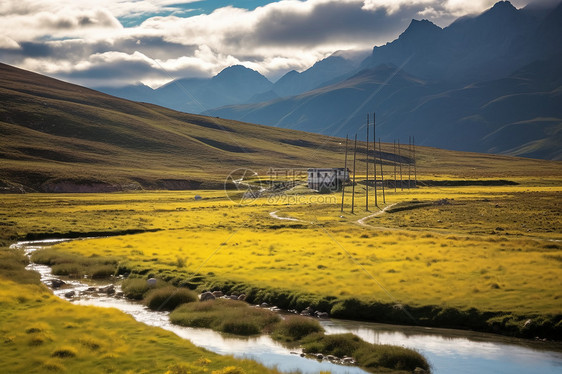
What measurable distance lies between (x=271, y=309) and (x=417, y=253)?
19209 millimetres

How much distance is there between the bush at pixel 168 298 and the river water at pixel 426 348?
5.94 feet

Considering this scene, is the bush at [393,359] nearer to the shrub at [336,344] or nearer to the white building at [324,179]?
the shrub at [336,344]

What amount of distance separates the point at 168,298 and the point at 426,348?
19214 millimetres

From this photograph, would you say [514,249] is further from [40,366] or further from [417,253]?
[40,366]

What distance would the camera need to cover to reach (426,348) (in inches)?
1111

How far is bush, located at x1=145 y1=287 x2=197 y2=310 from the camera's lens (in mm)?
36562

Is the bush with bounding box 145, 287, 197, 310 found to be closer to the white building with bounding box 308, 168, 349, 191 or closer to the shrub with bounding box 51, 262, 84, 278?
the shrub with bounding box 51, 262, 84, 278

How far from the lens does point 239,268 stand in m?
45.5

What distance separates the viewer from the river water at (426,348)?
25.6 metres

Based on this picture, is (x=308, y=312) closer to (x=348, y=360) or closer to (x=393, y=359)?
(x=348, y=360)

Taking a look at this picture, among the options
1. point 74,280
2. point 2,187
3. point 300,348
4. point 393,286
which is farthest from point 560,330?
point 2,187

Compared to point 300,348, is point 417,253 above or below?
above

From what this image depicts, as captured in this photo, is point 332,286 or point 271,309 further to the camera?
point 332,286

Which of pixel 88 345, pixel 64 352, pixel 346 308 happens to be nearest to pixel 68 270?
pixel 88 345
